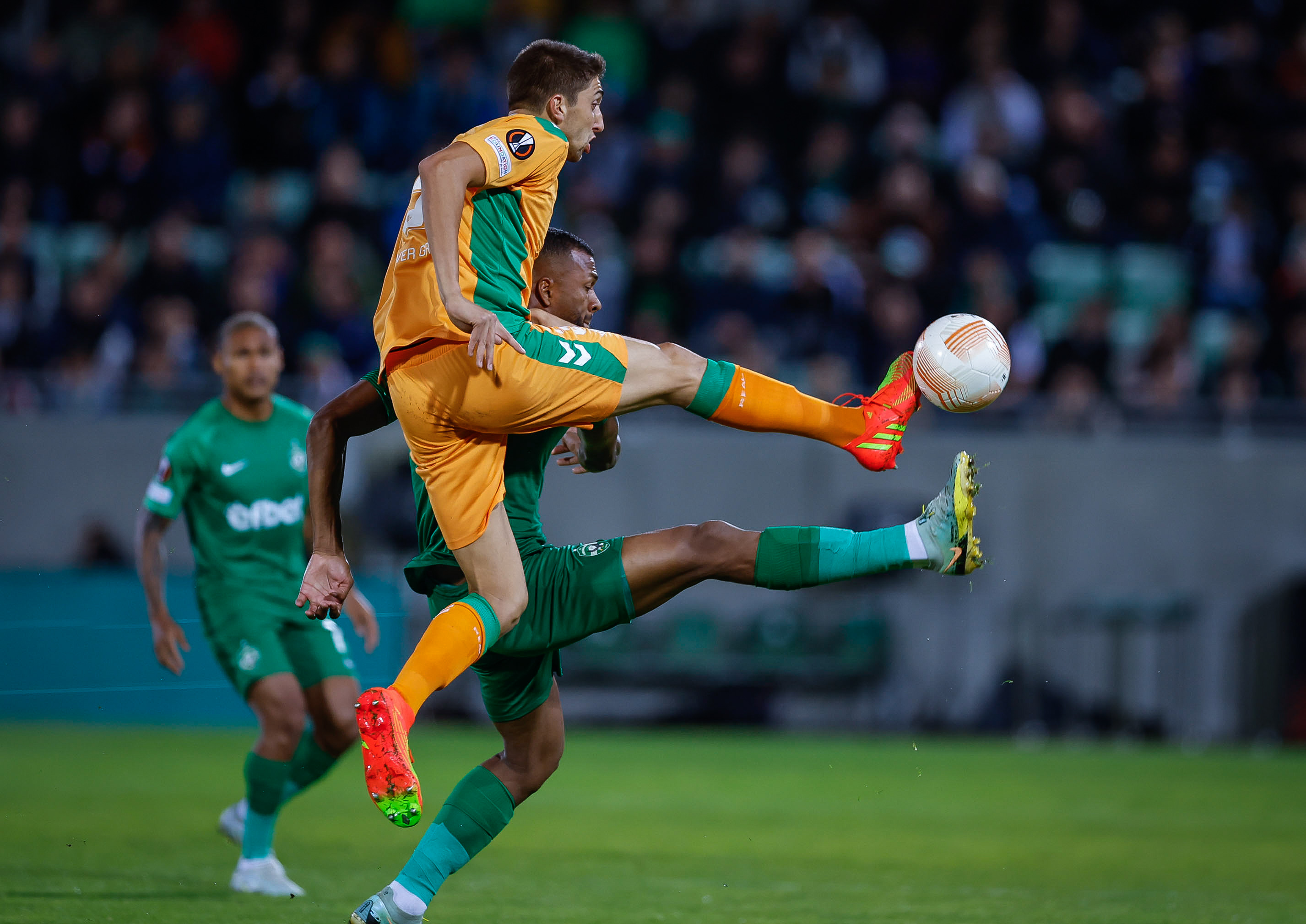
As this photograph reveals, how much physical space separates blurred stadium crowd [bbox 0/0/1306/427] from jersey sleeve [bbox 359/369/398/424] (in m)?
7.99

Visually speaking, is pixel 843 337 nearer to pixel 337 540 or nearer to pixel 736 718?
pixel 736 718

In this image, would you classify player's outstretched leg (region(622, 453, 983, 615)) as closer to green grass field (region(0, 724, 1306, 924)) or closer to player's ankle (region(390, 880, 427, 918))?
player's ankle (region(390, 880, 427, 918))

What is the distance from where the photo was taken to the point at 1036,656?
44.8 ft

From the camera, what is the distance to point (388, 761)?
4.26m

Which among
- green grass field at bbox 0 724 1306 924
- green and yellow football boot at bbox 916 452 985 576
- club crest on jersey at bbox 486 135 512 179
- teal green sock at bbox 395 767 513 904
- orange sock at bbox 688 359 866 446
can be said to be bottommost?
green grass field at bbox 0 724 1306 924

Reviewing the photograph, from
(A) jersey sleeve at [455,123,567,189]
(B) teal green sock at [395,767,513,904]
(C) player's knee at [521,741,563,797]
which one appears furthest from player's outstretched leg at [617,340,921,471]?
(B) teal green sock at [395,767,513,904]

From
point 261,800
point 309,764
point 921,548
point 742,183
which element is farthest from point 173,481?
point 742,183

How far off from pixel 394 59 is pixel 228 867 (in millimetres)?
10848

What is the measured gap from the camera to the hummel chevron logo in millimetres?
4688

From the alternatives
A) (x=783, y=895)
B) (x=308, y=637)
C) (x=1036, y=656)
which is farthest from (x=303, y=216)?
(x=783, y=895)

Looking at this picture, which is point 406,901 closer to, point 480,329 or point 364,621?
point 480,329

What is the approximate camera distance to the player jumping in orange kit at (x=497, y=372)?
4.61 meters

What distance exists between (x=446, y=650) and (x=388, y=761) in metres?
0.40

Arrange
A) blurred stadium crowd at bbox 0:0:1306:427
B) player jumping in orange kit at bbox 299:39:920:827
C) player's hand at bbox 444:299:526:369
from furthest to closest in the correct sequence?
blurred stadium crowd at bbox 0:0:1306:427 → player jumping in orange kit at bbox 299:39:920:827 → player's hand at bbox 444:299:526:369
